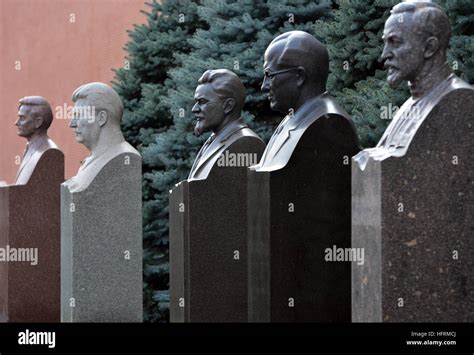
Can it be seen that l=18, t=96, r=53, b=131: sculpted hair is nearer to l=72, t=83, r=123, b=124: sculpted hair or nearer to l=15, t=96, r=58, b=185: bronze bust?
l=15, t=96, r=58, b=185: bronze bust

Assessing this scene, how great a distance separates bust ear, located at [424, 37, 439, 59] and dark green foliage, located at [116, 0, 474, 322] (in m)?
3.05

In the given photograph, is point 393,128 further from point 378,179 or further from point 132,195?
point 132,195

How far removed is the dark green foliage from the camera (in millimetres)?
12031

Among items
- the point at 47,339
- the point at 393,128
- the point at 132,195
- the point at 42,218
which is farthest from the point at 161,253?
the point at 393,128

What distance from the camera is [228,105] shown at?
11.0 metres

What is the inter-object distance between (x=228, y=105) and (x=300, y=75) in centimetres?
175

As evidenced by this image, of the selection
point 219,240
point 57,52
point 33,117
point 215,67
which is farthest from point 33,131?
point 57,52

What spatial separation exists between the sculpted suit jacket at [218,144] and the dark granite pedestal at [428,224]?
295cm

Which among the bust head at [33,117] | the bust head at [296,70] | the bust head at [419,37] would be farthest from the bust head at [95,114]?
the bust head at [419,37]

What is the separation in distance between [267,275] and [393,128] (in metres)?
1.55

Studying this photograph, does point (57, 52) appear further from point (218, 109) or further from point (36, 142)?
point (218, 109)

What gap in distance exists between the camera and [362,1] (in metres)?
12.7

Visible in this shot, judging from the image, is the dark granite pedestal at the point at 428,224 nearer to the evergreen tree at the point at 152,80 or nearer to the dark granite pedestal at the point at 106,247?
the dark granite pedestal at the point at 106,247

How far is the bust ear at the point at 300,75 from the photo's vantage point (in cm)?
930
